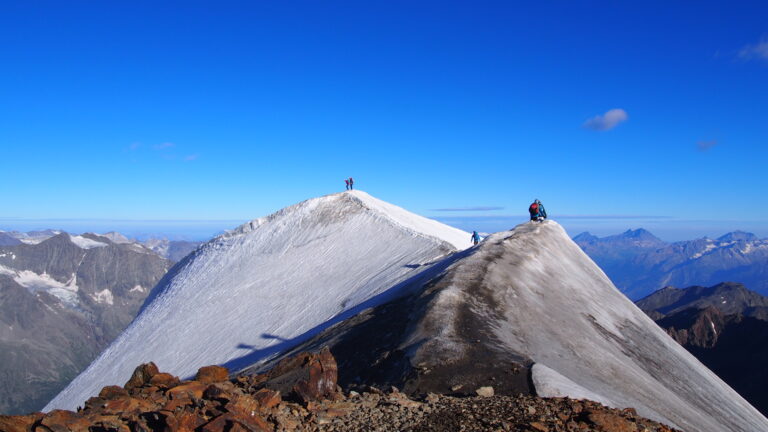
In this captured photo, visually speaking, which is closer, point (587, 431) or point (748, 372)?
point (587, 431)

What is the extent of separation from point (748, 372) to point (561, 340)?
450ft

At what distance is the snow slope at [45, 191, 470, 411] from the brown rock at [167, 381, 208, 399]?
17.2 metres

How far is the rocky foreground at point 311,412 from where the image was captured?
812cm

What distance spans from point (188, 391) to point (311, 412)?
264cm

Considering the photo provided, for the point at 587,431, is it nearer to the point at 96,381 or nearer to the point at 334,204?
the point at 96,381

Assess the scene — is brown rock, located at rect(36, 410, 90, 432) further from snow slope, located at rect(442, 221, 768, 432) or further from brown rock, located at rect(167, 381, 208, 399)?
snow slope, located at rect(442, 221, 768, 432)

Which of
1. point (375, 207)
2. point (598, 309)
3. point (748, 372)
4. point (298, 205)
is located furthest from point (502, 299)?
point (748, 372)

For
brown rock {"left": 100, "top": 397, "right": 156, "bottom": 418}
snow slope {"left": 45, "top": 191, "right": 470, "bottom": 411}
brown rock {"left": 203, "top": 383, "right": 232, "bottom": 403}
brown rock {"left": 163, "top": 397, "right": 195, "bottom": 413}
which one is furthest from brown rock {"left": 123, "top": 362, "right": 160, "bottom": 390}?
snow slope {"left": 45, "top": 191, "right": 470, "bottom": 411}

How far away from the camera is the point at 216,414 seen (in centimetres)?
825

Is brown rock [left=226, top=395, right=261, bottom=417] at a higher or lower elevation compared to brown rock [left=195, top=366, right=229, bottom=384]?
higher

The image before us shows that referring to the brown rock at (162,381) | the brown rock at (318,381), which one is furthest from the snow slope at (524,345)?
the brown rock at (162,381)

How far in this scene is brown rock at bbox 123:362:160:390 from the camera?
1133 centimetres

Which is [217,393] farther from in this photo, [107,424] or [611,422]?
[611,422]

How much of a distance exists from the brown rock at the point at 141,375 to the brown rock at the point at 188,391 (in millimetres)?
1566
